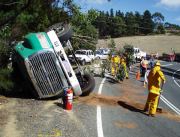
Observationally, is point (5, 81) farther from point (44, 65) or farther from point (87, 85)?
point (87, 85)

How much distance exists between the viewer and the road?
11.1 meters

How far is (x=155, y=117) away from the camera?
14727 mm

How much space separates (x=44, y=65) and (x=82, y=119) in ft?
12.2

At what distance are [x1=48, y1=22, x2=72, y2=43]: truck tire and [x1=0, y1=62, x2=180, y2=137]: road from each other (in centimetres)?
246

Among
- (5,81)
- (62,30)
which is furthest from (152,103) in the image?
(5,81)

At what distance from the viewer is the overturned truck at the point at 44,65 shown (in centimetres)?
1592

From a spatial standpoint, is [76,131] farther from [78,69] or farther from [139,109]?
[78,69]

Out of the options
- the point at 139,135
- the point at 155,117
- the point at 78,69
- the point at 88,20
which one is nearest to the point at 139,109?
the point at 155,117

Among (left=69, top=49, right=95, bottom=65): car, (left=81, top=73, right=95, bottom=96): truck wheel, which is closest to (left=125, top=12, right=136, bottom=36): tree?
(left=69, top=49, right=95, bottom=65): car

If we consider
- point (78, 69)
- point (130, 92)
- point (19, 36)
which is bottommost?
point (130, 92)

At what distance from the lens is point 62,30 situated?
17.4 meters

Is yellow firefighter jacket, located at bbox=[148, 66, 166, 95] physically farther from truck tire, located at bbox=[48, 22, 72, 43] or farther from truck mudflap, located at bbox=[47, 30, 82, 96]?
truck tire, located at bbox=[48, 22, 72, 43]

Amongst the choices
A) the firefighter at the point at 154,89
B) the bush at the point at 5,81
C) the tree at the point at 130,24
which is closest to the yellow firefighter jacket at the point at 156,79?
the firefighter at the point at 154,89

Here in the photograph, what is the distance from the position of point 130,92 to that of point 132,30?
132405 millimetres
